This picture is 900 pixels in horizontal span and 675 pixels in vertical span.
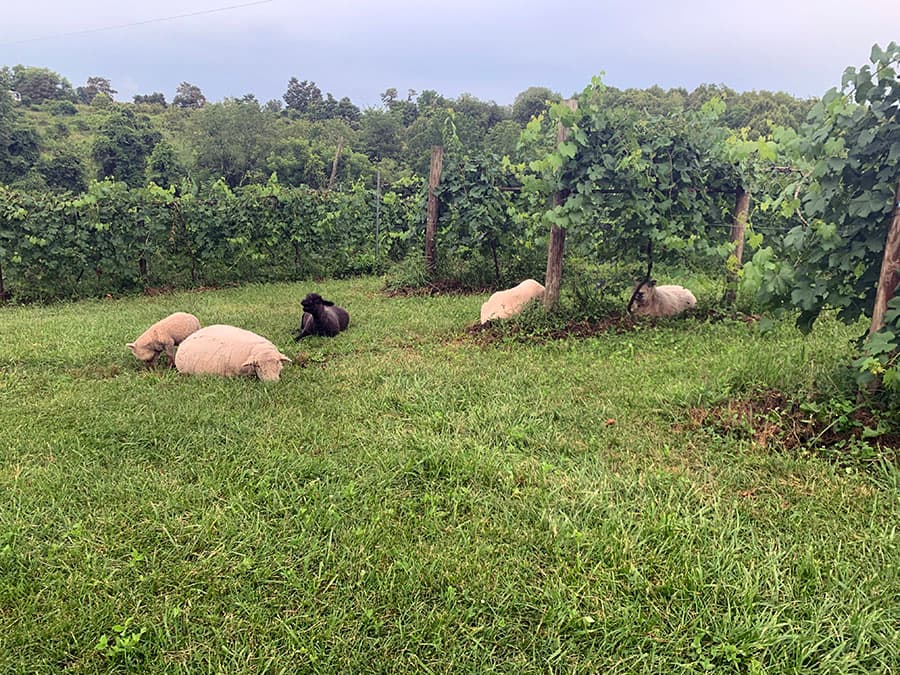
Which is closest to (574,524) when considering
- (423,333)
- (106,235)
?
(423,333)

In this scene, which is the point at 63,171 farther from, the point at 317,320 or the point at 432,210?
the point at 317,320

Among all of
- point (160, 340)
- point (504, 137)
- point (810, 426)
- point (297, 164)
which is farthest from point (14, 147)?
point (810, 426)

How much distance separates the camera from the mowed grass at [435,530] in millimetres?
1840

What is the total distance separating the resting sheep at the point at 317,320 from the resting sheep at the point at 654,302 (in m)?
3.44

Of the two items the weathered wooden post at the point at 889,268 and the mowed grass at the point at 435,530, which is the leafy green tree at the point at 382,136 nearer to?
the mowed grass at the point at 435,530

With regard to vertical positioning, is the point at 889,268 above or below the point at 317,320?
above

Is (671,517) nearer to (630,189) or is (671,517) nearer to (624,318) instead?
(624,318)

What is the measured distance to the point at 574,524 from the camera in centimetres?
243

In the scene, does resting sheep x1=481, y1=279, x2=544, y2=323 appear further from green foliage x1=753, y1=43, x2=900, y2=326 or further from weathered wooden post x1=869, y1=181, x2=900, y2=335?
weathered wooden post x1=869, y1=181, x2=900, y2=335

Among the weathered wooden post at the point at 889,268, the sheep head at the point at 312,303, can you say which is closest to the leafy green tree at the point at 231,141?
the sheep head at the point at 312,303

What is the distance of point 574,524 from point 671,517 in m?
0.43

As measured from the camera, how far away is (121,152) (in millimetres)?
26453

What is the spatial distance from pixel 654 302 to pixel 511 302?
1.71 metres

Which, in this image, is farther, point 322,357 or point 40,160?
point 40,160
